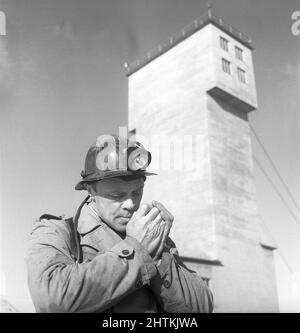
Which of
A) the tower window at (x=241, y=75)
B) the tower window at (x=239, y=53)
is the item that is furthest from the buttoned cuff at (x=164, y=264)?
the tower window at (x=239, y=53)

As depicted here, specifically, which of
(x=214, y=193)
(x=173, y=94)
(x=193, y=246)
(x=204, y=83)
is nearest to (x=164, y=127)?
(x=173, y=94)

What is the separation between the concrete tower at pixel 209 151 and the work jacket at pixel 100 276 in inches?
742

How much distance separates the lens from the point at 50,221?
205cm

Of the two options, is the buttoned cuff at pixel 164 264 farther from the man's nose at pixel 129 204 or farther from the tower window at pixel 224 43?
the tower window at pixel 224 43

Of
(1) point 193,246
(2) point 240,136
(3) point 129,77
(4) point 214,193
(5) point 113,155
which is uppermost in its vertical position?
(3) point 129,77

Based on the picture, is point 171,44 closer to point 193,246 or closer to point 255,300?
point 193,246

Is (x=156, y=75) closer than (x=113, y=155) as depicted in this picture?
No

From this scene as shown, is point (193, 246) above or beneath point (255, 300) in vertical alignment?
above

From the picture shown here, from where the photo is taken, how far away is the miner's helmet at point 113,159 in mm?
2102

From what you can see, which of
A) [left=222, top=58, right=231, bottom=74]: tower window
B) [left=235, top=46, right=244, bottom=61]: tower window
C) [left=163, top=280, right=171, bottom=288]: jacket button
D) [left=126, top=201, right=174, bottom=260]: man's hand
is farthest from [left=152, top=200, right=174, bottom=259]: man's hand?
[left=235, top=46, right=244, bottom=61]: tower window

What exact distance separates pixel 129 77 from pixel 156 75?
2.73m

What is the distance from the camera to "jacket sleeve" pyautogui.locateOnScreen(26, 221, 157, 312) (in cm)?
167

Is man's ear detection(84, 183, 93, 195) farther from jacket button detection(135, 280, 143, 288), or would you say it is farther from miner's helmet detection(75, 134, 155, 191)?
jacket button detection(135, 280, 143, 288)

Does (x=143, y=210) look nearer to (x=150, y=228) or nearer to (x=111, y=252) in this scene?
(x=150, y=228)
